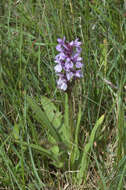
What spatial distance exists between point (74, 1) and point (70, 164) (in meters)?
1.19

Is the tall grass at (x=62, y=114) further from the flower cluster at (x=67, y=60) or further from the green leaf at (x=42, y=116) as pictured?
the flower cluster at (x=67, y=60)

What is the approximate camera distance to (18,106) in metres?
1.73

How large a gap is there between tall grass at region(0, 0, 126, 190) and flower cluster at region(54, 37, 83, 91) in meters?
0.17

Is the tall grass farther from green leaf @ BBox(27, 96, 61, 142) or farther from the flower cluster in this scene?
the flower cluster

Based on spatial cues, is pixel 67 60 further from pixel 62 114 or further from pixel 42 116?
pixel 62 114

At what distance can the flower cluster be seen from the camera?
1457 mm

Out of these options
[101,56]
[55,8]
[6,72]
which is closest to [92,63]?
[101,56]

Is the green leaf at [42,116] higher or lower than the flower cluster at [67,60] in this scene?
lower

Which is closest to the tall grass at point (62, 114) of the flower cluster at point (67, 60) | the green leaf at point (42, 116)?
the green leaf at point (42, 116)

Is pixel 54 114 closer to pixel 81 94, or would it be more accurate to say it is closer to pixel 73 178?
pixel 81 94

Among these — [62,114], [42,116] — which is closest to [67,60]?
[42,116]

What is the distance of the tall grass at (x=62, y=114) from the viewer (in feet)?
4.97

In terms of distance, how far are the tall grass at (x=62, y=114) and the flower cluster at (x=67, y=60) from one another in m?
0.17

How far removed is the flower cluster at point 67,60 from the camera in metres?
1.46
